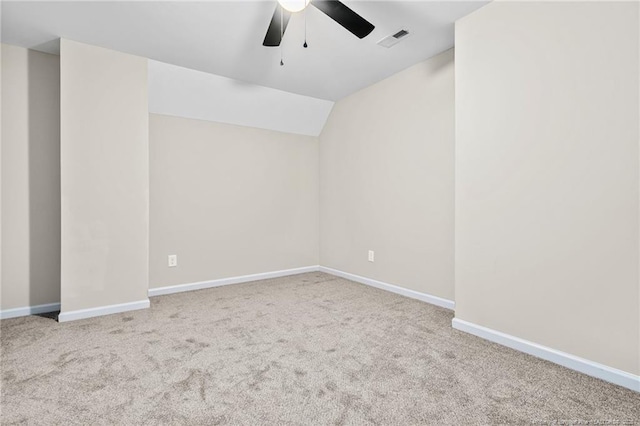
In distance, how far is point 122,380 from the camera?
171 cm

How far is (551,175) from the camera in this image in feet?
6.20

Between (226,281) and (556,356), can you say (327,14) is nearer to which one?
(556,356)

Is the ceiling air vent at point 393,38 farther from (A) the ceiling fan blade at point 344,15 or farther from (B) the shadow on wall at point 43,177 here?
(B) the shadow on wall at point 43,177

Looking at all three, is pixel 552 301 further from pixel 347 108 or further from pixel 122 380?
pixel 347 108

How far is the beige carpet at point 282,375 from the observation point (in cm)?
144

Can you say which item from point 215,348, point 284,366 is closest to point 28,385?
point 215,348

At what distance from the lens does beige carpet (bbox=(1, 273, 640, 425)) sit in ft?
4.72

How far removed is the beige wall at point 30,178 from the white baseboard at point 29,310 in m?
0.04

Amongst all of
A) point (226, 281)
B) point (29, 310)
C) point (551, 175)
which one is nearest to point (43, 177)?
point (29, 310)

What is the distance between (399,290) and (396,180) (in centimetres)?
113

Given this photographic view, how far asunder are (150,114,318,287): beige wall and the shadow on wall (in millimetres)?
770

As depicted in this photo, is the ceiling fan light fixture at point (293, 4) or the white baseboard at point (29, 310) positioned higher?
the ceiling fan light fixture at point (293, 4)

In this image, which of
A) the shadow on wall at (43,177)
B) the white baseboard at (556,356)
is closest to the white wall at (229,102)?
the shadow on wall at (43,177)

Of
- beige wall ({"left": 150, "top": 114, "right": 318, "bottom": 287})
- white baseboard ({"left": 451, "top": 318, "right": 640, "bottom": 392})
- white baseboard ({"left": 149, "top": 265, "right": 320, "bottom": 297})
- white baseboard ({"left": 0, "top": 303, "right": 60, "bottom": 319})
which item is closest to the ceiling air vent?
beige wall ({"left": 150, "top": 114, "right": 318, "bottom": 287})
